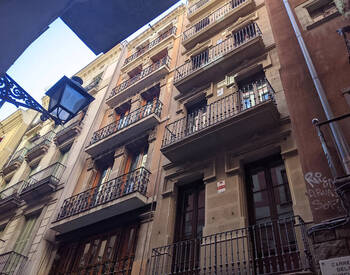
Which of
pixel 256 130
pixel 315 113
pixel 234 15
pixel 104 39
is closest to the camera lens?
pixel 104 39

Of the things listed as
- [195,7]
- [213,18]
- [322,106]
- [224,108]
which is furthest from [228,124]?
[195,7]

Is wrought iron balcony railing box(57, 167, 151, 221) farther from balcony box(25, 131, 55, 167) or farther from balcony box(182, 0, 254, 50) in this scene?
balcony box(182, 0, 254, 50)

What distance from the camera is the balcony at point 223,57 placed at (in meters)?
10.6

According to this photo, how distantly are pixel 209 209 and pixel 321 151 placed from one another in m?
3.19

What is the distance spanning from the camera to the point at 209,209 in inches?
302

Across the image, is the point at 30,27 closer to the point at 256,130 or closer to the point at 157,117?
the point at 256,130

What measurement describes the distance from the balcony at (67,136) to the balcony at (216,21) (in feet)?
24.6

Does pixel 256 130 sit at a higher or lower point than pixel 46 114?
higher

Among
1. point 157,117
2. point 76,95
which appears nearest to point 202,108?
point 157,117

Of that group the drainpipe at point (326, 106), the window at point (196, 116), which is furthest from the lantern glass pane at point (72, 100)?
the window at point (196, 116)

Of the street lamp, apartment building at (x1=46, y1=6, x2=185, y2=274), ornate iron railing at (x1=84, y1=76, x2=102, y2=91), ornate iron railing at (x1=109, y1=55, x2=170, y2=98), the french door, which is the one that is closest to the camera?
the street lamp

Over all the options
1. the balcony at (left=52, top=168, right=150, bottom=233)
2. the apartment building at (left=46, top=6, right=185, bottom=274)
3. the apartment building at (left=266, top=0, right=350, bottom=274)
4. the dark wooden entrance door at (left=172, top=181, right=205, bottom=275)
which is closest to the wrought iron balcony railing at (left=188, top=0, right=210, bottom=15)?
the apartment building at (left=46, top=6, right=185, bottom=274)

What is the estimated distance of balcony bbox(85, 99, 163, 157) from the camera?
39.7ft

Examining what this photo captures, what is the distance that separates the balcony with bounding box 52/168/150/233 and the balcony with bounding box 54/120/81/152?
485 cm
